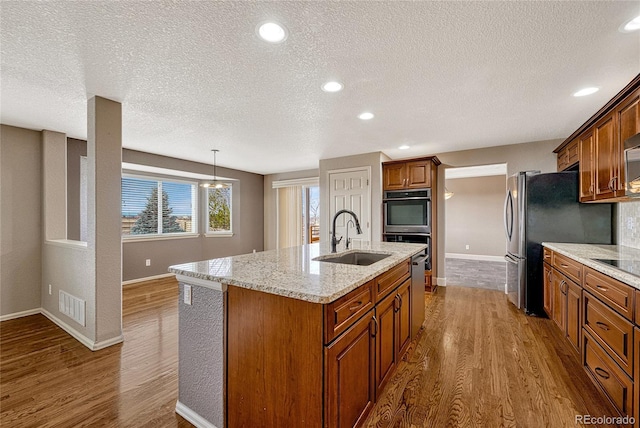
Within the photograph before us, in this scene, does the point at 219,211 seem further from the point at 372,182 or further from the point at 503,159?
the point at 503,159

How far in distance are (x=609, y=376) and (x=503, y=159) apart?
3408 mm

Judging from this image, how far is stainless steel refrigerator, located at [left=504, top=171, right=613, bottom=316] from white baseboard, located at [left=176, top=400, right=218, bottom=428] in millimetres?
3692

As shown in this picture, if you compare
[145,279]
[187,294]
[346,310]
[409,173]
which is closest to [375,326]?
[346,310]

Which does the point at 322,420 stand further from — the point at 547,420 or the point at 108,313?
the point at 108,313

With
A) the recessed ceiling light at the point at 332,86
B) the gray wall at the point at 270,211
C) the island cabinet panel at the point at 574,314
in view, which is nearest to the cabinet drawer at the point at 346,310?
the recessed ceiling light at the point at 332,86

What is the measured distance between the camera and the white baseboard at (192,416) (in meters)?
1.58

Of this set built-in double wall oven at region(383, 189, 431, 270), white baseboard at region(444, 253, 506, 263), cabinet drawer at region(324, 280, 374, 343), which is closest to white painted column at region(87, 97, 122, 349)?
cabinet drawer at region(324, 280, 374, 343)

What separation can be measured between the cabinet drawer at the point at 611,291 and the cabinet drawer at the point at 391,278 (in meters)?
1.26

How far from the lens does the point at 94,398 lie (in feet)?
6.07

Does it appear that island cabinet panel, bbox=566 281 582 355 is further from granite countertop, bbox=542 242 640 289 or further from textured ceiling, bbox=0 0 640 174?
textured ceiling, bbox=0 0 640 174

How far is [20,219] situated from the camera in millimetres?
3332

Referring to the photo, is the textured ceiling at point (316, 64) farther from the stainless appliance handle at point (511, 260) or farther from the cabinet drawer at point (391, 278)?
the stainless appliance handle at point (511, 260)

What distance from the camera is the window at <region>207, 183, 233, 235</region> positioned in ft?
20.4

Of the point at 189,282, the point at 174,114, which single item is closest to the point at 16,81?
the point at 174,114
